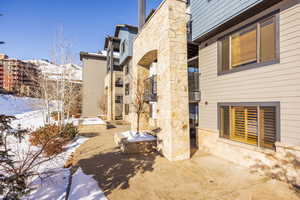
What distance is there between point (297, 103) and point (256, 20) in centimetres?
297

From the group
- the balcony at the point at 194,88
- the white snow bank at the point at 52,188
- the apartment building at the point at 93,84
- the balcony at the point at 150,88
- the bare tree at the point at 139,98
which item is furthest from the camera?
the apartment building at the point at 93,84

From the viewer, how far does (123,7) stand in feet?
43.6

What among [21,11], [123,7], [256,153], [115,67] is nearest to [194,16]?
[256,153]

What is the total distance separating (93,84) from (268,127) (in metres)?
22.7

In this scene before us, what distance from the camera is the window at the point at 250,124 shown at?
4397mm

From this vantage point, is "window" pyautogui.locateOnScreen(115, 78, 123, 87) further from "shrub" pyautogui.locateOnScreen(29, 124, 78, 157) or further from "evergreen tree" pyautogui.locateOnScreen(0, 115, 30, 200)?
"evergreen tree" pyautogui.locateOnScreen(0, 115, 30, 200)

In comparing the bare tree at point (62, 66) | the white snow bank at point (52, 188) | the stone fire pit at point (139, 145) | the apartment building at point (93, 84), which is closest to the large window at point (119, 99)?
the apartment building at point (93, 84)

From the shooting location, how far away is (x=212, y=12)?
5848mm

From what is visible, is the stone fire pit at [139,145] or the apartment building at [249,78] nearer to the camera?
the apartment building at [249,78]

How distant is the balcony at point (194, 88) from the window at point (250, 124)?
1.35m

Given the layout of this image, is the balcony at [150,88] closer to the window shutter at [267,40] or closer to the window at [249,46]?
the window at [249,46]

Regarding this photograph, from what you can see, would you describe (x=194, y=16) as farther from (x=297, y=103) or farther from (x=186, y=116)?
(x=297, y=103)

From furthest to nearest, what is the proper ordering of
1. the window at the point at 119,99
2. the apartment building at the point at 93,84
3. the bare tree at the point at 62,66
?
the apartment building at the point at 93,84 → the window at the point at 119,99 → the bare tree at the point at 62,66

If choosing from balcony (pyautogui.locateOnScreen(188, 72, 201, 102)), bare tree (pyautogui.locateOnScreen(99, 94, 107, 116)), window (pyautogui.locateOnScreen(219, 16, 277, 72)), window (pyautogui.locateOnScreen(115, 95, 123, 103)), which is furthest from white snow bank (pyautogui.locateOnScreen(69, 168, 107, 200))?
bare tree (pyautogui.locateOnScreen(99, 94, 107, 116))
